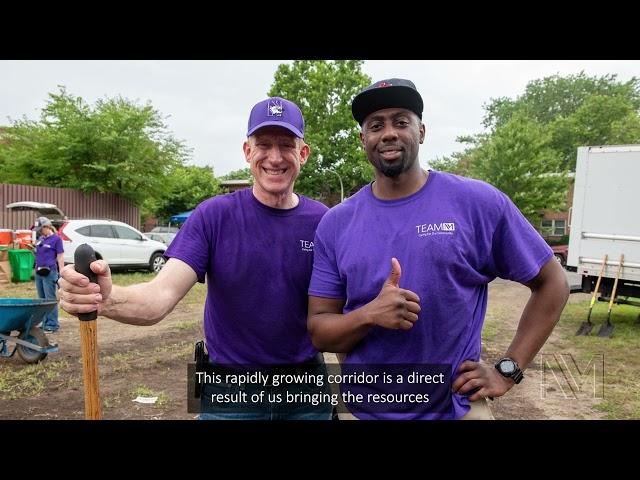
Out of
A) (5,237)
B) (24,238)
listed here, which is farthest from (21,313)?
(5,237)

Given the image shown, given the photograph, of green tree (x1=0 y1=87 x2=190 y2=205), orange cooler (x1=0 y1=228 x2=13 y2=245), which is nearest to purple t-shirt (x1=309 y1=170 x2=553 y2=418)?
orange cooler (x1=0 y1=228 x2=13 y2=245)

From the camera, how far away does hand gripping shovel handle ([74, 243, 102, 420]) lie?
1607 millimetres

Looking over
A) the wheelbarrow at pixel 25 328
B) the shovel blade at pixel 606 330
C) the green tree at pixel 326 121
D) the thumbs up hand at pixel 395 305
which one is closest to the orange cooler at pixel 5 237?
the wheelbarrow at pixel 25 328

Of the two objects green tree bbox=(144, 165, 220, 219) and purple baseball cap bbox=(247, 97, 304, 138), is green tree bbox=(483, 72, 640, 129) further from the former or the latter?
purple baseball cap bbox=(247, 97, 304, 138)

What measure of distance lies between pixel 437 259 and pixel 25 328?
7067 millimetres

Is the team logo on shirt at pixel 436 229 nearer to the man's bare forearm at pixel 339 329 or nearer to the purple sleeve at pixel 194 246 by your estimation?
the man's bare forearm at pixel 339 329

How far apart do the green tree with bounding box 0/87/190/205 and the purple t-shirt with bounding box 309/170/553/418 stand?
907 inches

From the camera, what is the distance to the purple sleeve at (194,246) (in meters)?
2.31

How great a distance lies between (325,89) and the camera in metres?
36.9

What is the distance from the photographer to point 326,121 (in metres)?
36.8

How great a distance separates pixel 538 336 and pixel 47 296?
9.62 metres

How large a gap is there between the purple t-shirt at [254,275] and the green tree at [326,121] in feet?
109

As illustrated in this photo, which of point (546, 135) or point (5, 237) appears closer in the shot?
point (5, 237)

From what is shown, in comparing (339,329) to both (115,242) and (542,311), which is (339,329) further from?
(115,242)
